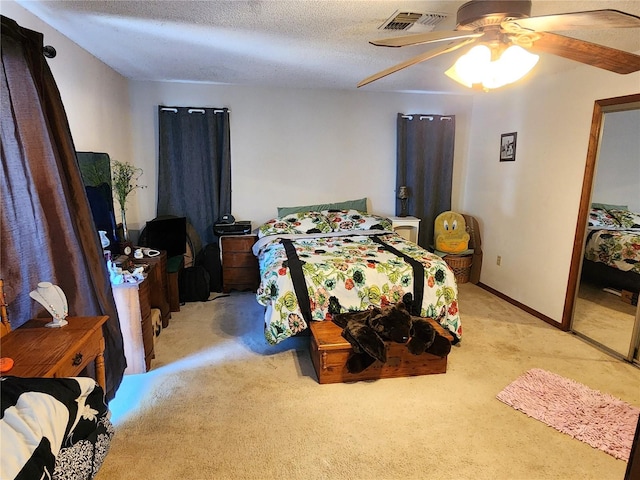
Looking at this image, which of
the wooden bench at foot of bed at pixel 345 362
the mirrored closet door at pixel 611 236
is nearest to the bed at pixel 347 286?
the wooden bench at foot of bed at pixel 345 362

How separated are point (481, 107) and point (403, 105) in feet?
3.08

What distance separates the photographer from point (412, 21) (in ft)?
7.33

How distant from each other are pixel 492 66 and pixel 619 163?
195 cm

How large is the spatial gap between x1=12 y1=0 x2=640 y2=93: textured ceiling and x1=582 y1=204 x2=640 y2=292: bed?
127 centimetres

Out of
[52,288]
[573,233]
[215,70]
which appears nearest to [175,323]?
[52,288]

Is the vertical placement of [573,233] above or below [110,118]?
below

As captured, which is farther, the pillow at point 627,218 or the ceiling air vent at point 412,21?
the pillow at point 627,218

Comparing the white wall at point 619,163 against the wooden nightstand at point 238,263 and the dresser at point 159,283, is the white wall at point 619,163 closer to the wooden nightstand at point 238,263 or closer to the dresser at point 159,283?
the wooden nightstand at point 238,263

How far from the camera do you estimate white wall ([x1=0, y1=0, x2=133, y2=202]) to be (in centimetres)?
241

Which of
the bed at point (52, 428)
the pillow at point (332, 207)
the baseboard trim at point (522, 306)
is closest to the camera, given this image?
the bed at point (52, 428)

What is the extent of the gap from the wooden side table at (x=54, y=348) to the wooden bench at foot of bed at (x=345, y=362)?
4.16ft

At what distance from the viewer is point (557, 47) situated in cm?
178

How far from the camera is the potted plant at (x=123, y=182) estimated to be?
10.4 ft

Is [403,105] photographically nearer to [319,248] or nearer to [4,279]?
[319,248]
